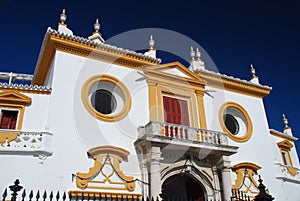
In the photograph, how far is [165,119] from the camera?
1345 cm

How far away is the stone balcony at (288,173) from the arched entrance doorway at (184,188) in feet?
15.7

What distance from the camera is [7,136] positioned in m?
10.5

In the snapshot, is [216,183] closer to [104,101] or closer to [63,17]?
[104,101]

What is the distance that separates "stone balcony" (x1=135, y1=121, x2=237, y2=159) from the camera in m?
11.6

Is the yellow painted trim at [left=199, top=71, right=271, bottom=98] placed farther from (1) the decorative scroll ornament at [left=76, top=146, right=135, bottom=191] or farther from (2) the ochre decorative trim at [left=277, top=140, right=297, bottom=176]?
(1) the decorative scroll ornament at [left=76, top=146, right=135, bottom=191]

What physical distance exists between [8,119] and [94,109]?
313cm

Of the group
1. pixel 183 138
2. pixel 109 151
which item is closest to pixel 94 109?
pixel 109 151

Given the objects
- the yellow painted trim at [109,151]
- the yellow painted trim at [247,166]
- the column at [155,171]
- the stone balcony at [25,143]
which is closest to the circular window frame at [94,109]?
the yellow painted trim at [109,151]

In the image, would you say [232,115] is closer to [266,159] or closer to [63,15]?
[266,159]

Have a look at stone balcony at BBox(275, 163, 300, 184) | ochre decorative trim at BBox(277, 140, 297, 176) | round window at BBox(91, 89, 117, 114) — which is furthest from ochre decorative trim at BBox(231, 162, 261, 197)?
round window at BBox(91, 89, 117, 114)

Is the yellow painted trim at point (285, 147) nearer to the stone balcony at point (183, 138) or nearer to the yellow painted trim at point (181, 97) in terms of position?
the stone balcony at point (183, 138)

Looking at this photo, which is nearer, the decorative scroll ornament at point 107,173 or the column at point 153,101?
the decorative scroll ornament at point 107,173

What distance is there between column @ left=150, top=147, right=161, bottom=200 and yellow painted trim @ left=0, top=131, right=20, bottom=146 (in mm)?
4802

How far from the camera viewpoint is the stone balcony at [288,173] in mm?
15422
